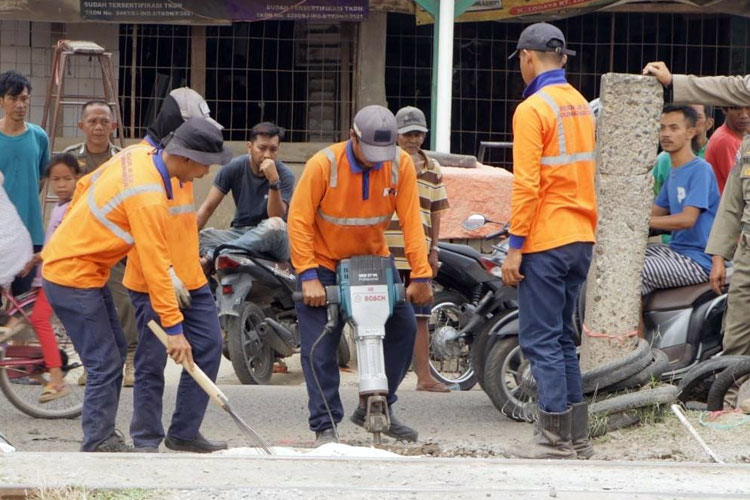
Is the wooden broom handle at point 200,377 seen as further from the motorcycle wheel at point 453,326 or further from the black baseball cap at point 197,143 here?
the motorcycle wheel at point 453,326

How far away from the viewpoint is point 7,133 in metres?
7.99

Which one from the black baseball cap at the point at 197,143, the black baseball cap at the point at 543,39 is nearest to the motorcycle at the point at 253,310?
the black baseball cap at the point at 197,143

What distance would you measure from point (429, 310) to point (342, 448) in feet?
7.56

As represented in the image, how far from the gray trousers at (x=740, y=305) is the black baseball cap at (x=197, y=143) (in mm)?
2894

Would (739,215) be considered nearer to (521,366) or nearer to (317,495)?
(521,366)

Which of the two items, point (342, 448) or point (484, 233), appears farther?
point (484, 233)

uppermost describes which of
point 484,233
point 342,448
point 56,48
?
point 56,48

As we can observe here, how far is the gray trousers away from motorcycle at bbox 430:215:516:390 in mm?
1407

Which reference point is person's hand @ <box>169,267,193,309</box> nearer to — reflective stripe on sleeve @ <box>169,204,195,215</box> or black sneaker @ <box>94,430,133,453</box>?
reflective stripe on sleeve @ <box>169,204,195,215</box>

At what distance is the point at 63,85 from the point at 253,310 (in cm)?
545

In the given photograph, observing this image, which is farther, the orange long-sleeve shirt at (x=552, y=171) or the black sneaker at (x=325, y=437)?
the black sneaker at (x=325, y=437)

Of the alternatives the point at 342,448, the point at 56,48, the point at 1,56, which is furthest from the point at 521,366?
the point at 1,56

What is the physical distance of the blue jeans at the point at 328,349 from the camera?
6551 mm

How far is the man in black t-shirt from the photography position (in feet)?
28.2
